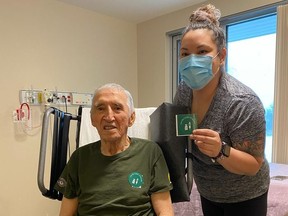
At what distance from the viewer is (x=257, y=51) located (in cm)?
266

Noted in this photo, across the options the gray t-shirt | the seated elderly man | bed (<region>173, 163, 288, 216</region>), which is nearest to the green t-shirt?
the seated elderly man

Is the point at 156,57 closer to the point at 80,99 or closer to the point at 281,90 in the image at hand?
the point at 80,99

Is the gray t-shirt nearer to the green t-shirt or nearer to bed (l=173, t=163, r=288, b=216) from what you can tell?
the green t-shirt

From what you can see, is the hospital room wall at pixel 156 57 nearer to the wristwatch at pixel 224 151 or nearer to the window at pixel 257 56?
the window at pixel 257 56

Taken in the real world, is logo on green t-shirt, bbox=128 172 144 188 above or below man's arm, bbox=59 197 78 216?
above

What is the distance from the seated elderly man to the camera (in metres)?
1.14

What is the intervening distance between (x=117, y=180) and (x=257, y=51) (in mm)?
2140

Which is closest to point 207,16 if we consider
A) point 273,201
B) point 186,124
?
point 186,124

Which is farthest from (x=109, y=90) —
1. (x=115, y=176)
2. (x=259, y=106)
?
(x=259, y=106)

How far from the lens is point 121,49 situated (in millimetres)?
3396

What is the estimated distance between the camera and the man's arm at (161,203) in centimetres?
115

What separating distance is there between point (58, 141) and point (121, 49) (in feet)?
7.14

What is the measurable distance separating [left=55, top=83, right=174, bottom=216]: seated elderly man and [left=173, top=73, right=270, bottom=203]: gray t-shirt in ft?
0.56

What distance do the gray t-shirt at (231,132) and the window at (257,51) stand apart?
1551 millimetres
